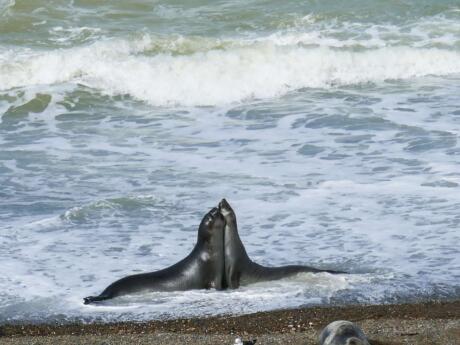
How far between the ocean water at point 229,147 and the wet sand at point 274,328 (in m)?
0.20

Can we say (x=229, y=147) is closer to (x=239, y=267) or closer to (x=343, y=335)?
(x=239, y=267)

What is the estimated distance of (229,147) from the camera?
12.3m

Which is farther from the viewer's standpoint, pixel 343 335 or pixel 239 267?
pixel 239 267

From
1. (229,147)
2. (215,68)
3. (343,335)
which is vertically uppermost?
(343,335)

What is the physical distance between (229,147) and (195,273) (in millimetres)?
4429

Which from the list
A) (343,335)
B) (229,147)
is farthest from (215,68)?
(343,335)

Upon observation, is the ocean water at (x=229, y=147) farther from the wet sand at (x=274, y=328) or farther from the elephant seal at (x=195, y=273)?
the wet sand at (x=274, y=328)

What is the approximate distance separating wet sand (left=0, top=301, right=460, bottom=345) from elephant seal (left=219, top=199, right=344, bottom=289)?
588 millimetres

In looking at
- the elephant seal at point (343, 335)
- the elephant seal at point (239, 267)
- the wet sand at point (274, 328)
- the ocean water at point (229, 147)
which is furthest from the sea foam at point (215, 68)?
the elephant seal at point (343, 335)

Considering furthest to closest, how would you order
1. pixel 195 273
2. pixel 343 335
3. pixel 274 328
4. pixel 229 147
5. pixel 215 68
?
pixel 215 68
pixel 229 147
pixel 195 273
pixel 274 328
pixel 343 335

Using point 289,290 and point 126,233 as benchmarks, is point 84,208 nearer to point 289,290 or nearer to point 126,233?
point 126,233

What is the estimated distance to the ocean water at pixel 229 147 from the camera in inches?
322

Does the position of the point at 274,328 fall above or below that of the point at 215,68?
below

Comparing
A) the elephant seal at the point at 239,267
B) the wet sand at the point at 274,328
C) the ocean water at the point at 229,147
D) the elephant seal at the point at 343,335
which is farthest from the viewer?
the ocean water at the point at 229,147
